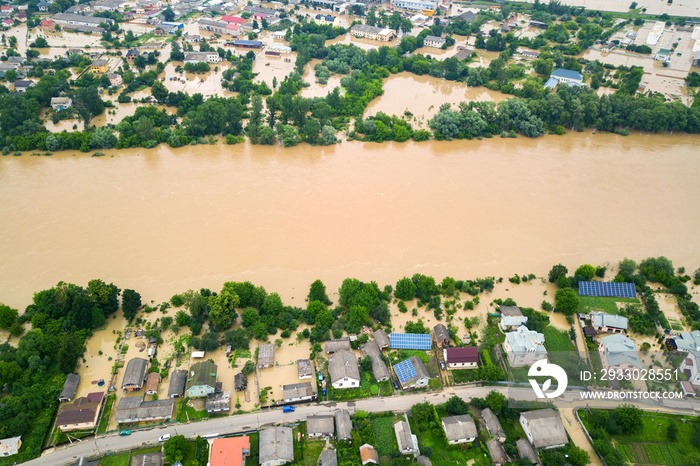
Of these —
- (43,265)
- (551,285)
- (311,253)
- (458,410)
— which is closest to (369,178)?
(311,253)

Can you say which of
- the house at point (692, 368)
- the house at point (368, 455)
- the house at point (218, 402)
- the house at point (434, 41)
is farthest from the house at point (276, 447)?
the house at point (434, 41)

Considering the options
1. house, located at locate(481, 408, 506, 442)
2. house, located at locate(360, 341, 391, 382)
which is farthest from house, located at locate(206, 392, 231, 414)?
house, located at locate(481, 408, 506, 442)

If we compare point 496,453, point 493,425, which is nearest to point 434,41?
point 493,425

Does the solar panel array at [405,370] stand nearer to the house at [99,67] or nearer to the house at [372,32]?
the house at [99,67]

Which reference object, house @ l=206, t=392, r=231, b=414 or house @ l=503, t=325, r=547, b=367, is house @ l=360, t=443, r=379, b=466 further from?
house @ l=503, t=325, r=547, b=367

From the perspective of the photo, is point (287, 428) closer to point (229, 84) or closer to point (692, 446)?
point (692, 446)

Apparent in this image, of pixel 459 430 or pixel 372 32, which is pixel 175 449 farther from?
pixel 372 32

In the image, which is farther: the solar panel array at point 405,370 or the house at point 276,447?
the solar panel array at point 405,370
